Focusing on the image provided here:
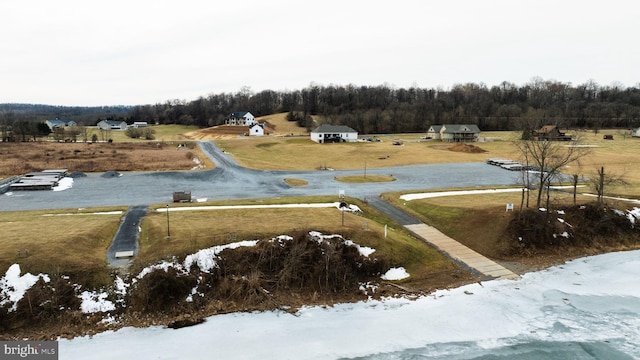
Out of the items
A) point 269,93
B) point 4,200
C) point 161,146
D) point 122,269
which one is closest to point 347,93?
point 269,93

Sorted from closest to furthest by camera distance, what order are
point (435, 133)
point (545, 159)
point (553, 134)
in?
point (545, 159) → point (553, 134) → point (435, 133)

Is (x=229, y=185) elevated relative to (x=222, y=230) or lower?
elevated

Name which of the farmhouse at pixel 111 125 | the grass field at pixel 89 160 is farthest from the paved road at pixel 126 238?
the farmhouse at pixel 111 125

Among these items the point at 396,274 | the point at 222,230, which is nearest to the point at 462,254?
the point at 396,274

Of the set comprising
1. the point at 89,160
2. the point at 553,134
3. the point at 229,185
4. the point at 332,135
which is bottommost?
the point at 229,185

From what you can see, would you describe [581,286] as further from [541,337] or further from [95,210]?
[95,210]

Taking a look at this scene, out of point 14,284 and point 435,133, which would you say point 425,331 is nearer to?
point 14,284

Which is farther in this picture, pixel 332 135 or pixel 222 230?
pixel 332 135
